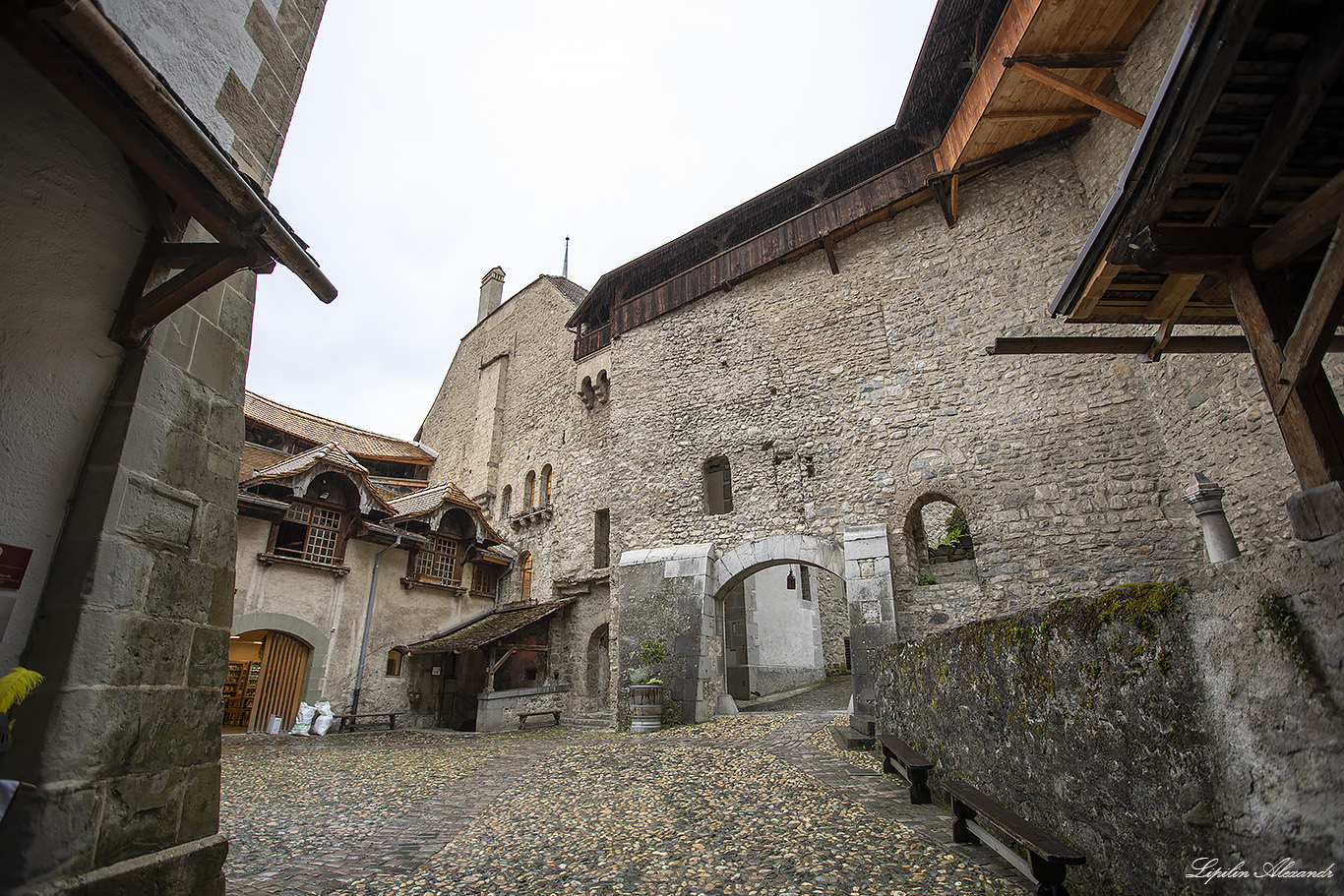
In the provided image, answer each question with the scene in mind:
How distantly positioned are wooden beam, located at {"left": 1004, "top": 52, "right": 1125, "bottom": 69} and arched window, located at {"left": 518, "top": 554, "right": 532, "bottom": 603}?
13835 mm

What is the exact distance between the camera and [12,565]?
7.29 feet

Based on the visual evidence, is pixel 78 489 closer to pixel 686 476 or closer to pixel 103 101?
pixel 103 101

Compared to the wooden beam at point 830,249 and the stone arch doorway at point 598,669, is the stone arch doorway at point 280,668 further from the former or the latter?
the wooden beam at point 830,249

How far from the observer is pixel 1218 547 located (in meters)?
4.79

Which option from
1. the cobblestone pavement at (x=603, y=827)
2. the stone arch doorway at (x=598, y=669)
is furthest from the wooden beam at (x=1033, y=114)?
the stone arch doorway at (x=598, y=669)

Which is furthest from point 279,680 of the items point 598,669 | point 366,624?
point 598,669

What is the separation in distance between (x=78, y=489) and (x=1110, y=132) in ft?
35.6

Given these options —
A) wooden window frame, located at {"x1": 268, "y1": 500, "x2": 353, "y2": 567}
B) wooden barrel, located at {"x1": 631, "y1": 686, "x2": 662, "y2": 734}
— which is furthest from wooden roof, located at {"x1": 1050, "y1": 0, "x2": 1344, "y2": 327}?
wooden window frame, located at {"x1": 268, "y1": 500, "x2": 353, "y2": 567}

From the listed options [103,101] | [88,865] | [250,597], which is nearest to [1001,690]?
[88,865]

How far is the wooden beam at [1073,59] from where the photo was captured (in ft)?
23.1

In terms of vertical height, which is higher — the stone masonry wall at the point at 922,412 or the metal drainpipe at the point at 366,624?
the stone masonry wall at the point at 922,412

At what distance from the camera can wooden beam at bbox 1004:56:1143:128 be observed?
6543mm

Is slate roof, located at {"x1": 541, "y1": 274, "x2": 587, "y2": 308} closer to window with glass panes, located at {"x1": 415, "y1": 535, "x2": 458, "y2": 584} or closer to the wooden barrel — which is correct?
window with glass panes, located at {"x1": 415, "y1": 535, "x2": 458, "y2": 584}

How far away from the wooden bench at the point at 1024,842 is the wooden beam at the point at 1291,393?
158cm
